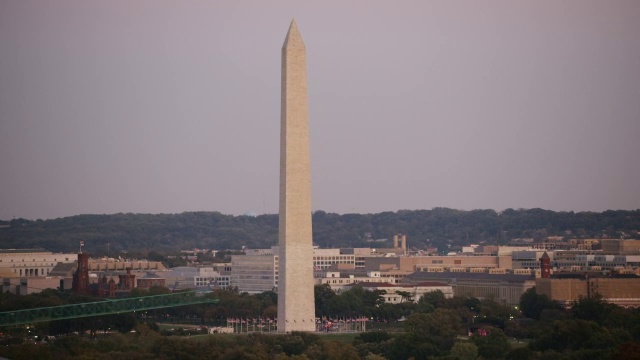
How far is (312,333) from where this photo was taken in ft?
328

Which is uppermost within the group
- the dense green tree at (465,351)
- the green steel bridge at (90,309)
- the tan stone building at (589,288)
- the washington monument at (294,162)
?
the washington monument at (294,162)

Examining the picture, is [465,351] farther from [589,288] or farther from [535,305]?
[589,288]

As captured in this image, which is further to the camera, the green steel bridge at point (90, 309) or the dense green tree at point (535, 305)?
the dense green tree at point (535, 305)

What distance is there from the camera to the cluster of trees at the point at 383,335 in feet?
284

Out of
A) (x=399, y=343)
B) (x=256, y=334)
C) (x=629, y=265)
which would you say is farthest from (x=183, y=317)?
(x=629, y=265)

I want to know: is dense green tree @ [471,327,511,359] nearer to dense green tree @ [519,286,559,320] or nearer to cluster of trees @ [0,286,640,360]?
cluster of trees @ [0,286,640,360]

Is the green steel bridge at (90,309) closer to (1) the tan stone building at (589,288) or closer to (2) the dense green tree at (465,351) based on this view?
(1) the tan stone building at (589,288)

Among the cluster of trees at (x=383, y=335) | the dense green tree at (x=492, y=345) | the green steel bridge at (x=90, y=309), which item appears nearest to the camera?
the cluster of trees at (x=383, y=335)

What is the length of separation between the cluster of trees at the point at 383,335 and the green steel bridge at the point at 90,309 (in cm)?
67

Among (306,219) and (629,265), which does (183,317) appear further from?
(629,265)

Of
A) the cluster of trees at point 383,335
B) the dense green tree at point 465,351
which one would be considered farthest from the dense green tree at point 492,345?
the dense green tree at point 465,351

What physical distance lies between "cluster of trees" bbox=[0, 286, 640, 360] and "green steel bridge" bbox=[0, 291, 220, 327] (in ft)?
2.21

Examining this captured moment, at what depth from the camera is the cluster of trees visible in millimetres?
86562

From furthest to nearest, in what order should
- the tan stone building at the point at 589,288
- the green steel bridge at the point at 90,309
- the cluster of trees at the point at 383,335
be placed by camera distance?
1. the tan stone building at the point at 589,288
2. the green steel bridge at the point at 90,309
3. the cluster of trees at the point at 383,335
